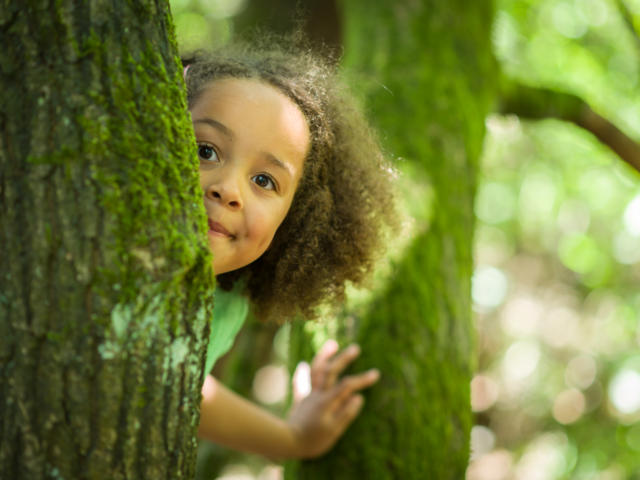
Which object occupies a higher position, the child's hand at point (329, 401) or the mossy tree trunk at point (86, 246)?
the mossy tree trunk at point (86, 246)

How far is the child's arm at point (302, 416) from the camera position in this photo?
6.40ft

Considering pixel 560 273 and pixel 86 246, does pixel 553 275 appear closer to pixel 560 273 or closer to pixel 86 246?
pixel 560 273

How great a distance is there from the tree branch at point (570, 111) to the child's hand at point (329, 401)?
175cm

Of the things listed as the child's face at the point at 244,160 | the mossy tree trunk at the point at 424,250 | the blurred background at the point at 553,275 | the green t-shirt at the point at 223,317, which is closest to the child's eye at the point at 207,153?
the child's face at the point at 244,160

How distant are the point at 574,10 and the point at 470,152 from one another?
364 centimetres

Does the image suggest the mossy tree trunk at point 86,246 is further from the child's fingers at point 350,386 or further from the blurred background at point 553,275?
the blurred background at point 553,275

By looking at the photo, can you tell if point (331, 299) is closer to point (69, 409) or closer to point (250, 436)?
point (250, 436)

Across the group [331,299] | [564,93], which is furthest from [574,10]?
[331,299]

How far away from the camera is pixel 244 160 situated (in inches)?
58.0

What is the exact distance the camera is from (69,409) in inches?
32.9

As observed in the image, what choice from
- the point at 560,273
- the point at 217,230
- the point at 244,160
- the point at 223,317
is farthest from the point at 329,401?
the point at 560,273

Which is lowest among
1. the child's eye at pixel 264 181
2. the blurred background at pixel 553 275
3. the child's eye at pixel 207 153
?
the blurred background at pixel 553 275

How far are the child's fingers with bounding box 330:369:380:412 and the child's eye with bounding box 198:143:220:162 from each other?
0.90 m

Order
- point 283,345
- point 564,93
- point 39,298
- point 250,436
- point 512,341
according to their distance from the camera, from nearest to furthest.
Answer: point 39,298
point 250,436
point 564,93
point 512,341
point 283,345
